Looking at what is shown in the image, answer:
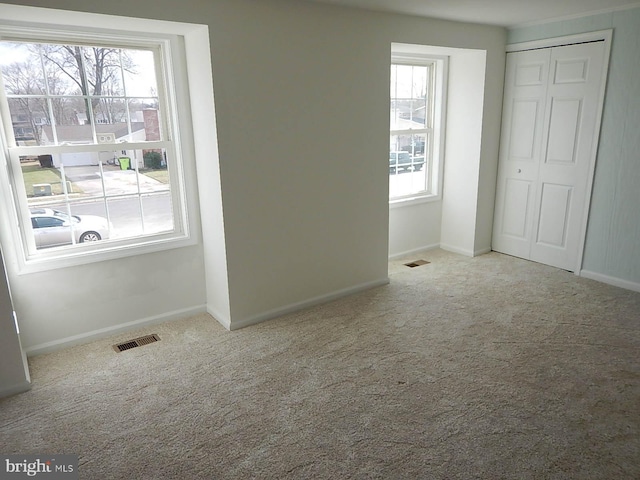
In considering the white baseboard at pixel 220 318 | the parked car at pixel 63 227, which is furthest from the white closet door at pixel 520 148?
the parked car at pixel 63 227

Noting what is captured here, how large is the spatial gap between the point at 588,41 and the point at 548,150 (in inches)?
38.3

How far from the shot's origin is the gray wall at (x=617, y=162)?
367cm

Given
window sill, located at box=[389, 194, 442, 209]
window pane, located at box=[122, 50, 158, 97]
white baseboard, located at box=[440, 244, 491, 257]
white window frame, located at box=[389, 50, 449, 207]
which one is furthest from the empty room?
window sill, located at box=[389, 194, 442, 209]

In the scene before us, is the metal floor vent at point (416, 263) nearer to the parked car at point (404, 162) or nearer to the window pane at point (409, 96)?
the parked car at point (404, 162)

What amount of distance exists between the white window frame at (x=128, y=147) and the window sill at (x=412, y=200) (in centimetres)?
218

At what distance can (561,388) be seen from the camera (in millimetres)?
2609

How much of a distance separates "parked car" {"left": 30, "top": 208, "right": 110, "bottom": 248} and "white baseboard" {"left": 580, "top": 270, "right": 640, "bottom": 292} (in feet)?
13.7

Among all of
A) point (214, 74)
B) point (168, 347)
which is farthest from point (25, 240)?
point (214, 74)

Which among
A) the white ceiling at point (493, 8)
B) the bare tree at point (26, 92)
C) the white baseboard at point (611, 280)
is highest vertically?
the white ceiling at point (493, 8)

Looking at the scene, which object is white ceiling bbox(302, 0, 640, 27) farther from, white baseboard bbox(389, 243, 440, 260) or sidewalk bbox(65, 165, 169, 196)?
white baseboard bbox(389, 243, 440, 260)

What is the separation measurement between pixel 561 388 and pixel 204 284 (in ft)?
8.59

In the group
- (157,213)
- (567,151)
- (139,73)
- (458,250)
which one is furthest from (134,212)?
(567,151)

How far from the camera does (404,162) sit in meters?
4.87

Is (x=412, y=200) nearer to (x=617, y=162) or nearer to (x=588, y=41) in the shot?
(x=617, y=162)
